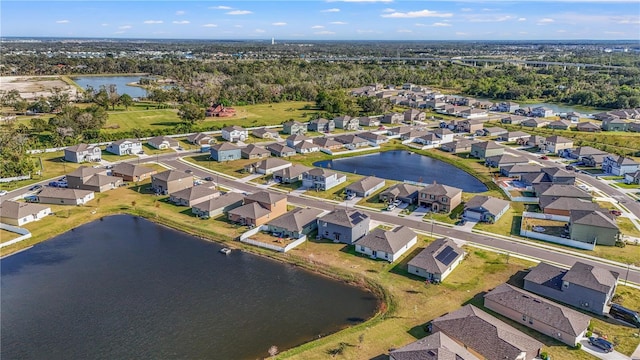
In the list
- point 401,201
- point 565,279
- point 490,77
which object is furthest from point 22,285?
point 490,77

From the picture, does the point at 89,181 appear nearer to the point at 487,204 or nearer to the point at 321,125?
the point at 487,204

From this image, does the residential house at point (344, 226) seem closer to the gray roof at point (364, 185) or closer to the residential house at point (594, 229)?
the gray roof at point (364, 185)

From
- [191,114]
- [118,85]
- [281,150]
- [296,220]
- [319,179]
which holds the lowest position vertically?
[296,220]

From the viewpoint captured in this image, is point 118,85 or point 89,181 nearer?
point 89,181

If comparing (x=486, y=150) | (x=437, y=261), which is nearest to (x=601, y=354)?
(x=437, y=261)

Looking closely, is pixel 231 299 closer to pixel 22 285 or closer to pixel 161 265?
pixel 161 265

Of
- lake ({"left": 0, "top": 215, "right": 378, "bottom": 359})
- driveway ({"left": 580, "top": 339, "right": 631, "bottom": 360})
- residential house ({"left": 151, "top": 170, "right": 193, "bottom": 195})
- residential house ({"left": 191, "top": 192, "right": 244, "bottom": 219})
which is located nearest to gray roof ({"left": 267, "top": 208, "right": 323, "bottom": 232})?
lake ({"left": 0, "top": 215, "right": 378, "bottom": 359})
